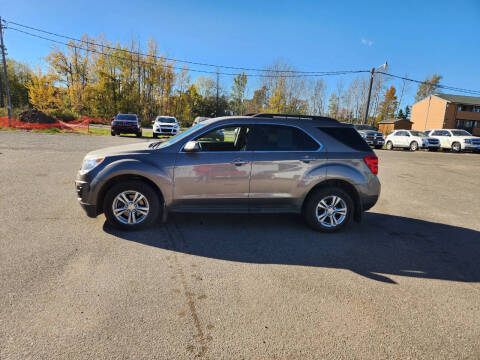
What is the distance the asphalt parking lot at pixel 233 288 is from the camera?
7.37 feet

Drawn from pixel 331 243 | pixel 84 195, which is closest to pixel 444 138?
pixel 331 243

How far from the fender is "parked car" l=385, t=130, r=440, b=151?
27.1 m

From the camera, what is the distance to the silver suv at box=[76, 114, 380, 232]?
14.2ft

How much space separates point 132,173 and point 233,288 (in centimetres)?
232

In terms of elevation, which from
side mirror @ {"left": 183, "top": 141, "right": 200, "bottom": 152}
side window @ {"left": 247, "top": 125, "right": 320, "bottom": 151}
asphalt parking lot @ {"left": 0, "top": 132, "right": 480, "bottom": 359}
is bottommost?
asphalt parking lot @ {"left": 0, "top": 132, "right": 480, "bottom": 359}

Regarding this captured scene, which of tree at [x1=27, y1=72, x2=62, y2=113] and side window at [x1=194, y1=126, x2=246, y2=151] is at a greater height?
tree at [x1=27, y1=72, x2=62, y2=113]

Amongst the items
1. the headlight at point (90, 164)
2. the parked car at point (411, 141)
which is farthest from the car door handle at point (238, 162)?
the parked car at point (411, 141)

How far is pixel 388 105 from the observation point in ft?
242

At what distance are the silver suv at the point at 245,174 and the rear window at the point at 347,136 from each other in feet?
0.05

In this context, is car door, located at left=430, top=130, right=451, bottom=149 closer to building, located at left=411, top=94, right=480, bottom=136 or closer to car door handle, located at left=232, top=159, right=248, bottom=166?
car door handle, located at left=232, top=159, right=248, bottom=166

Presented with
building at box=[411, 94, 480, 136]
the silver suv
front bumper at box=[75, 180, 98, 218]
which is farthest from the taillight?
building at box=[411, 94, 480, 136]

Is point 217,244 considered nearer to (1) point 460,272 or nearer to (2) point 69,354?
(2) point 69,354

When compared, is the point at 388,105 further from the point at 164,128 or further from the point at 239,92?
the point at 164,128

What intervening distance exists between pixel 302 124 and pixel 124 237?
10.7 ft
